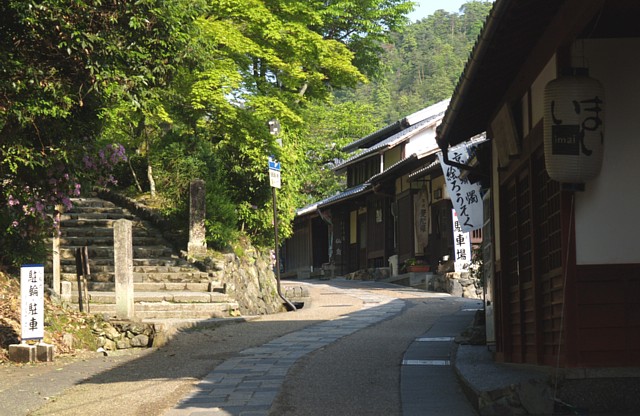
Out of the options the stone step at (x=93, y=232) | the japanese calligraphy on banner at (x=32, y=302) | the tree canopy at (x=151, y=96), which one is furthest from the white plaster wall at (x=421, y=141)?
the japanese calligraphy on banner at (x=32, y=302)

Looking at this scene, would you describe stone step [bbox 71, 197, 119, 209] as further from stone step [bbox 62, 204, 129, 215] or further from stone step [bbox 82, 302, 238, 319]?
stone step [bbox 82, 302, 238, 319]

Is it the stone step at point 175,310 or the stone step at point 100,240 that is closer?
the stone step at point 175,310

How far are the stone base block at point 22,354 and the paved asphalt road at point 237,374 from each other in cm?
36

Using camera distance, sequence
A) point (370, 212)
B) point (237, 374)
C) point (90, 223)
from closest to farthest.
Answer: point (237, 374) → point (90, 223) → point (370, 212)

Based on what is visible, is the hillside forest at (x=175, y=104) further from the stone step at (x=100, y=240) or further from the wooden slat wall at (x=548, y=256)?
the wooden slat wall at (x=548, y=256)

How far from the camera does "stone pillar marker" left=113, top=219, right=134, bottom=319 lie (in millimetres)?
17391

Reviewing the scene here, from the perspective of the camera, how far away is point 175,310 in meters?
19.7

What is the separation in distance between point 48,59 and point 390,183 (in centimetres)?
2634

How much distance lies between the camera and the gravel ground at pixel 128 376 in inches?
381

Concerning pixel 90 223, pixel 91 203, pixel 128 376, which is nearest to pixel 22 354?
pixel 128 376

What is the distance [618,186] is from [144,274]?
16266 mm

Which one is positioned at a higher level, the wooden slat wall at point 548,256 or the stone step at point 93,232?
the stone step at point 93,232

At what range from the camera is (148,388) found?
35.3 ft

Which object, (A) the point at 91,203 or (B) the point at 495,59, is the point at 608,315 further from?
(A) the point at 91,203
